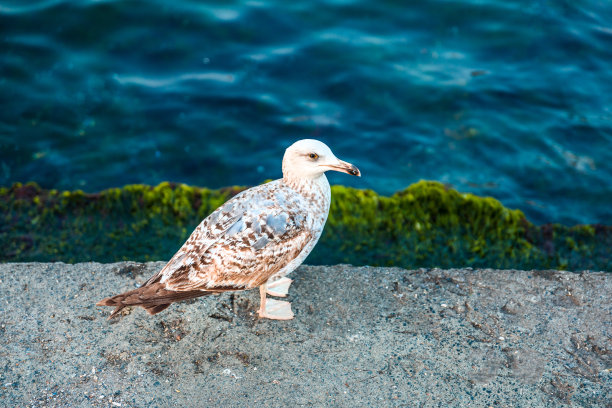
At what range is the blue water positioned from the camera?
8.01 metres

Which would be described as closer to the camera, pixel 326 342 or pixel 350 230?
pixel 326 342

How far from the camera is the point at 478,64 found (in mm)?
9500

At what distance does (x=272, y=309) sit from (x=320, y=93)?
5.08 m

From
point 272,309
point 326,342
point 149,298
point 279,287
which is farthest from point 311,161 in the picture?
point 149,298

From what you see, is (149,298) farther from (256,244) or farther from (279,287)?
(279,287)

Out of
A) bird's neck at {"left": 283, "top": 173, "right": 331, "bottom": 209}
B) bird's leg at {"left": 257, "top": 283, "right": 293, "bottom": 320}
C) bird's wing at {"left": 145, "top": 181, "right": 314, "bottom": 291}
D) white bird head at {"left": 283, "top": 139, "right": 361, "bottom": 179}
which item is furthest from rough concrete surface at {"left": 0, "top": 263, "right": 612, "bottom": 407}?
white bird head at {"left": 283, "top": 139, "right": 361, "bottom": 179}

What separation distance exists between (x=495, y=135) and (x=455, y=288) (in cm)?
405

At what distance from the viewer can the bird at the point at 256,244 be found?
436 centimetres

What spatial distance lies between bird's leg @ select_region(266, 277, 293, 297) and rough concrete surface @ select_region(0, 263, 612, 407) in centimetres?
8

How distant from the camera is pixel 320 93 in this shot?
30.0 feet

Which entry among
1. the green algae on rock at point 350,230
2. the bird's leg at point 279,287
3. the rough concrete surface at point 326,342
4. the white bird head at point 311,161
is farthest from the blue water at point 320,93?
the white bird head at point 311,161

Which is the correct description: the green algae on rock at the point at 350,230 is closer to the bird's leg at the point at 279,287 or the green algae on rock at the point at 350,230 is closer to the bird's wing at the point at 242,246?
the bird's leg at the point at 279,287

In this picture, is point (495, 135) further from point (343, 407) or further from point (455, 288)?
point (343, 407)

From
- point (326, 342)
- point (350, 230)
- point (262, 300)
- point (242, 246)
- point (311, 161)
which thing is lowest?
point (350, 230)
